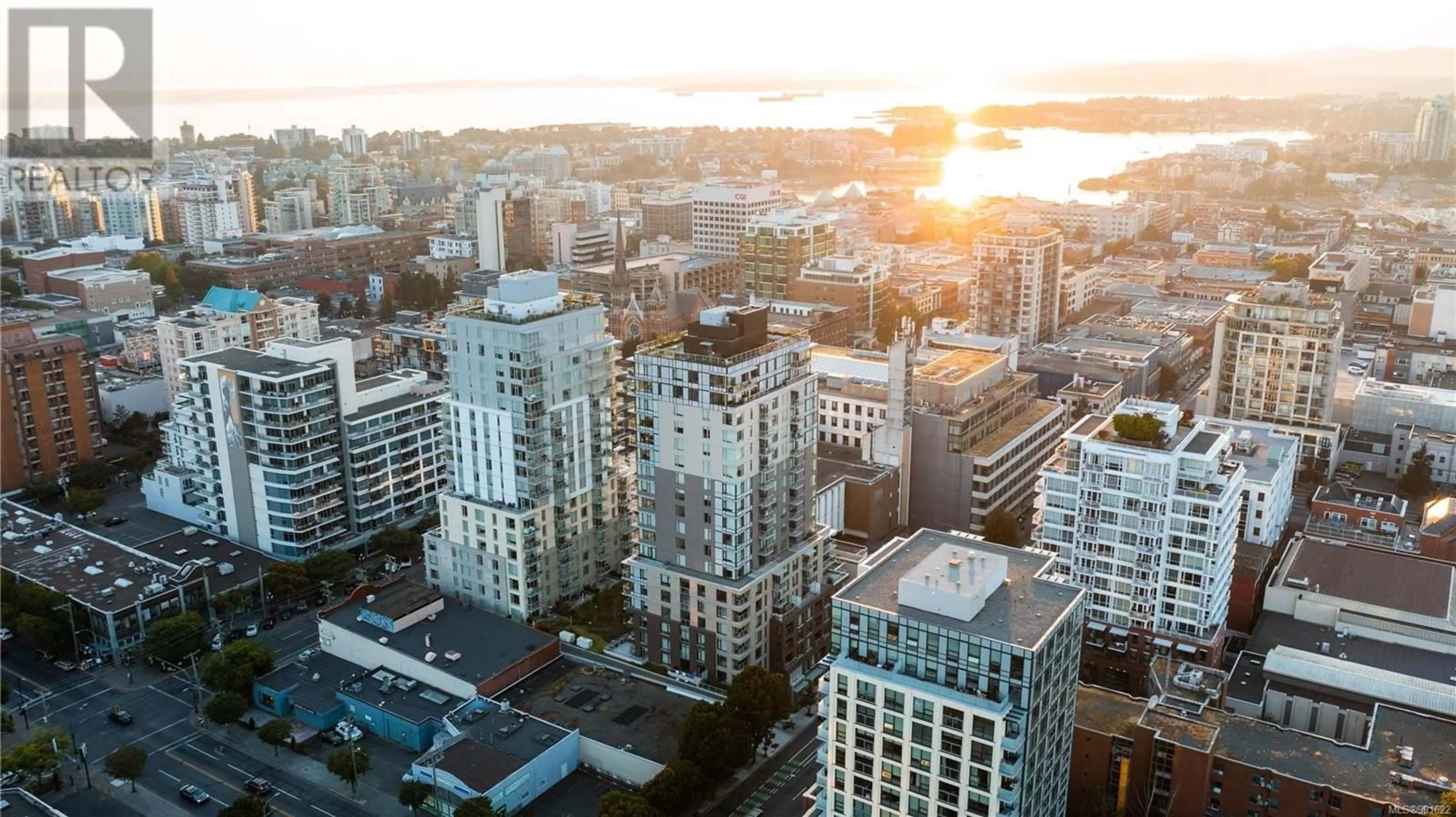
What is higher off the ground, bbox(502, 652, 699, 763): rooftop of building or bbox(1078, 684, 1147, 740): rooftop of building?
bbox(1078, 684, 1147, 740): rooftop of building

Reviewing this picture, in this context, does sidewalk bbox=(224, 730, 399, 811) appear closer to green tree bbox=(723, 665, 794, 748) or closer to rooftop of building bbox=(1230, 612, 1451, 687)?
green tree bbox=(723, 665, 794, 748)

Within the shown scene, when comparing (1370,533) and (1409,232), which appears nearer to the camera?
(1370,533)

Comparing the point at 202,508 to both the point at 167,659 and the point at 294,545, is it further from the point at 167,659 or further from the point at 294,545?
the point at 167,659

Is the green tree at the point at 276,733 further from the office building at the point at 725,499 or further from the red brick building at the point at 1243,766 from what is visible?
the red brick building at the point at 1243,766

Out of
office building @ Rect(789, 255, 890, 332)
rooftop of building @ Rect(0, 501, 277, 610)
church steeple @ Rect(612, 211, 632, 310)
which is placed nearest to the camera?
rooftop of building @ Rect(0, 501, 277, 610)

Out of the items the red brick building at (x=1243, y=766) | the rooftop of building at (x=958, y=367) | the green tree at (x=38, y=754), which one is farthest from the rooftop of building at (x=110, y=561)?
the red brick building at (x=1243, y=766)

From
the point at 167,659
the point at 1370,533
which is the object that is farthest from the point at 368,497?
the point at 1370,533

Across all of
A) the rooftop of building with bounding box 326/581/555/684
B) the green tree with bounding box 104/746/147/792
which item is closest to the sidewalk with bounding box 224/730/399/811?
the green tree with bounding box 104/746/147/792
